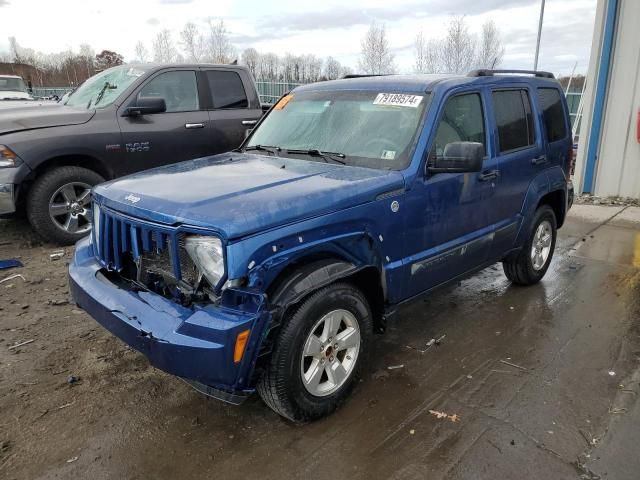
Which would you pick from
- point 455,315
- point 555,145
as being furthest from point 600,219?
point 455,315

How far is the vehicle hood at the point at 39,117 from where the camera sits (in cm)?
553

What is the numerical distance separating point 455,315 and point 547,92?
7.54 feet

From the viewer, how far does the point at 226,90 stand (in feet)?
23.0

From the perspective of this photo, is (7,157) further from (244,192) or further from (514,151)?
(514,151)

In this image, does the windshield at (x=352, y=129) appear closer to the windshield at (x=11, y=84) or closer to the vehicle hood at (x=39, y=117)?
the vehicle hood at (x=39, y=117)

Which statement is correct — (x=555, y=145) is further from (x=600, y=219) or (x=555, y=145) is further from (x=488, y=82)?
(x=600, y=219)

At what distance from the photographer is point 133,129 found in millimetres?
6156

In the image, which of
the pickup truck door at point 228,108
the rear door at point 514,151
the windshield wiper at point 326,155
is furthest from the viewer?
the pickup truck door at point 228,108

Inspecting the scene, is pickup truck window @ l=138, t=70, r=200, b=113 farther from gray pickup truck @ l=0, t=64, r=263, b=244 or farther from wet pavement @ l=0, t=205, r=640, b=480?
wet pavement @ l=0, t=205, r=640, b=480

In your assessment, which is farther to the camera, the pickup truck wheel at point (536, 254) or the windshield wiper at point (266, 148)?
the pickup truck wheel at point (536, 254)

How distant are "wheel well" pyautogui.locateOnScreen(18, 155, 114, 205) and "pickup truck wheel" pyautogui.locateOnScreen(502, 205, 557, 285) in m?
4.55

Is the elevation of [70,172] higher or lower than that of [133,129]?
lower

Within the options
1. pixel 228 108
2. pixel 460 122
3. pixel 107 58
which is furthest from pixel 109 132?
pixel 107 58

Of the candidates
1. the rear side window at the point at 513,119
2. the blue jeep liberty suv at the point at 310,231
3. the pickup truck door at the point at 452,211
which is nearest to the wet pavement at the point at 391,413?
the blue jeep liberty suv at the point at 310,231
